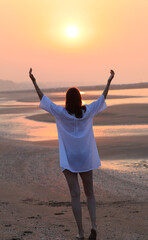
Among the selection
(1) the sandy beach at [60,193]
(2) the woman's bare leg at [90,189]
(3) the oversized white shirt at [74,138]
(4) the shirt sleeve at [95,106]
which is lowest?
(1) the sandy beach at [60,193]

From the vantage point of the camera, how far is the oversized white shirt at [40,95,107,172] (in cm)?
533

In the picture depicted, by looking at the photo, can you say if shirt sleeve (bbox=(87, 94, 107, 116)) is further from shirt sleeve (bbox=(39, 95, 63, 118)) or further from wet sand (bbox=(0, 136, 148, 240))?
wet sand (bbox=(0, 136, 148, 240))

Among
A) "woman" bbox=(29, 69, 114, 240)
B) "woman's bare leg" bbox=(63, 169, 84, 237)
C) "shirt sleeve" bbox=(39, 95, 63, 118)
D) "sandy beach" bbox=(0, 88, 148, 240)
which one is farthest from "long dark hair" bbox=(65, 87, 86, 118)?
"sandy beach" bbox=(0, 88, 148, 240)

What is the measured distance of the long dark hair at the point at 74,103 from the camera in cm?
530

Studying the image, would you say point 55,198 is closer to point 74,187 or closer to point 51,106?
point 74,187

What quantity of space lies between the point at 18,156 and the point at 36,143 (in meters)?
3.47

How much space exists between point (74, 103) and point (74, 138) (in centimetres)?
46

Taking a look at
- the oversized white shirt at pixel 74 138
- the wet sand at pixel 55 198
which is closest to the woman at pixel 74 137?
the oversized white shirt at pixel 74 138

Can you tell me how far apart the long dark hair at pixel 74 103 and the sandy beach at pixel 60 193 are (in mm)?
1780

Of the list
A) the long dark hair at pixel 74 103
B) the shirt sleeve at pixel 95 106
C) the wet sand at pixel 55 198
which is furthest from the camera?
the wet sand at pixel 55 198

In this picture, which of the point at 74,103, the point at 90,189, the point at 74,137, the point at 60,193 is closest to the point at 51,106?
the point at 74,103

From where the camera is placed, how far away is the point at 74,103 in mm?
5301

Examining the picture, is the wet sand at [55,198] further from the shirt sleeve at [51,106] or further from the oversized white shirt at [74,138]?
the shirt sleeve at [51,106]

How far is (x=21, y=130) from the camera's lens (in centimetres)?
2288
